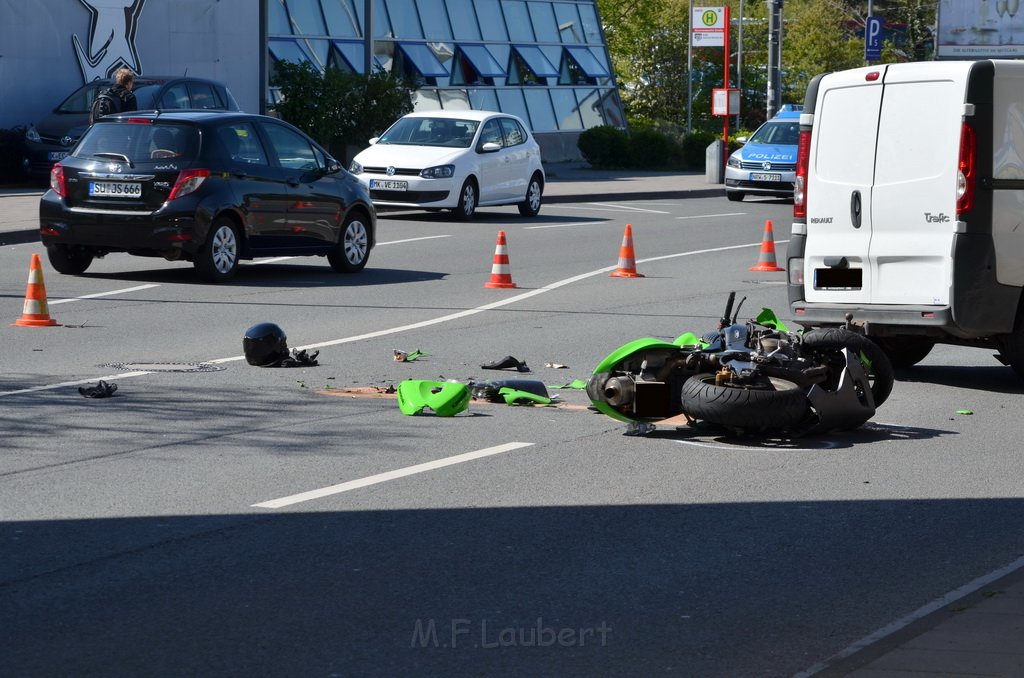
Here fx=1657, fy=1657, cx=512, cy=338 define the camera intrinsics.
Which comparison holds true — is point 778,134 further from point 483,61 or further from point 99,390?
point 99,390

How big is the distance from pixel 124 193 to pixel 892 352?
25.2 feet

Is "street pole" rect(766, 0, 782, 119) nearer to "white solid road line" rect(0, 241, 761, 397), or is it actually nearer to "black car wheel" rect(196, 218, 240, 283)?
"white solid road line" rect(0, 241, 761, 397)

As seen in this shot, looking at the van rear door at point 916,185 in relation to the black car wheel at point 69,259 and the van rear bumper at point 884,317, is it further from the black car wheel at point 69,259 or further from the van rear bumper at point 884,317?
the black car wheel at point 69,259

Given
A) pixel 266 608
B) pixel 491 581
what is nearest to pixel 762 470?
pixel 491 581

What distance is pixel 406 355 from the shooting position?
1175 centimetres

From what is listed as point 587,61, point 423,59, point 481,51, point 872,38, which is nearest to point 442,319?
point 423,59

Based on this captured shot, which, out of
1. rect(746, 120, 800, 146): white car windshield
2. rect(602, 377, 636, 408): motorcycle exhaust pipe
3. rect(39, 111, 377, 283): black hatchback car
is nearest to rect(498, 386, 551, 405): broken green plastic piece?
rect(602, 377, 636, 408): motorcycle exhaust pipe

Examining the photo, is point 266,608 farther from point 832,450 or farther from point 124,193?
point 124,193

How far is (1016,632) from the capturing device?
5320 millimetres

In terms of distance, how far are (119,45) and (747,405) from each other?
2633 centimetres

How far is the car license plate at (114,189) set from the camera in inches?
627

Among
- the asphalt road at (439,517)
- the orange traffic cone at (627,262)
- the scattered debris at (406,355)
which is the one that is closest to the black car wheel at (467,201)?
the orange traffic cone at (627,262)

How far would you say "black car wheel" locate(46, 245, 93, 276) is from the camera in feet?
54.7

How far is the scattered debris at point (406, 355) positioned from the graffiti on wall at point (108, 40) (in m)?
22.0
